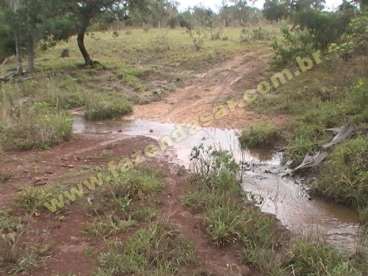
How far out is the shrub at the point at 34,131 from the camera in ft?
23.3

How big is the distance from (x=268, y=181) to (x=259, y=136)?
1.46 metres

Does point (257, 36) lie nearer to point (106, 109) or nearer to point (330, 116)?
point (106, 109)

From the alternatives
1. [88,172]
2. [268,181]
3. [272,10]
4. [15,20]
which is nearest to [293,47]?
[268,181]

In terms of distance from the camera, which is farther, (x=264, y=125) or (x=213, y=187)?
(x=264, y=125)

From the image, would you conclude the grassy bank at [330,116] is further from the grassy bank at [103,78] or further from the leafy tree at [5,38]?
the leafy tree at [5,38]

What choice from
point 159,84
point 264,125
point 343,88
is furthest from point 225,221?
point 159,84

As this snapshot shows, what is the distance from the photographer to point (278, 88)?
1075 cm

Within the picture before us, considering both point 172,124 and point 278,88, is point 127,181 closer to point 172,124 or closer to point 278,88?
point 172,124

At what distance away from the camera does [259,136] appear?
7.79m

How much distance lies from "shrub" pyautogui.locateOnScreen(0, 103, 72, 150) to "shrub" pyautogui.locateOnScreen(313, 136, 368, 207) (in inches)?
148

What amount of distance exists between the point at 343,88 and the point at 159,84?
4.51 m

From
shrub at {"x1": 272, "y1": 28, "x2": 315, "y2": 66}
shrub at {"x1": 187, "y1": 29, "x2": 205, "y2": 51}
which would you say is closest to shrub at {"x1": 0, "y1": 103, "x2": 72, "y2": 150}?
shrub at {"x1": 272, "y1": 28, "x2": 315, "y2": 66}

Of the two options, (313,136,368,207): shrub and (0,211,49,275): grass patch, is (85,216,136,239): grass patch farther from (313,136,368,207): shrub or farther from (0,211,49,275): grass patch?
(313,136,368,207): shrub

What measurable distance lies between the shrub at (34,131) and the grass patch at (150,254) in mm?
3251
